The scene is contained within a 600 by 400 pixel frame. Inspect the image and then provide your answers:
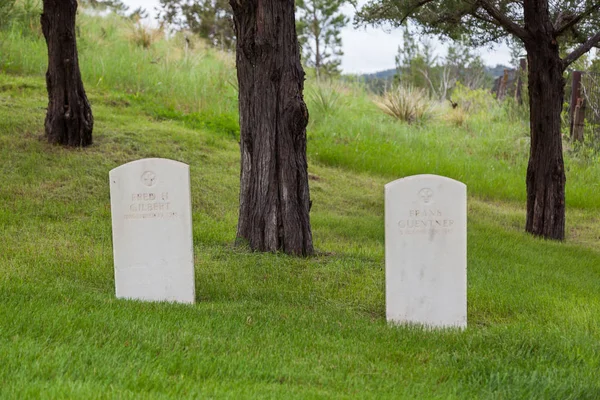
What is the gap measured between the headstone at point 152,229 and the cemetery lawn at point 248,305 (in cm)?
29

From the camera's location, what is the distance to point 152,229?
5719mm

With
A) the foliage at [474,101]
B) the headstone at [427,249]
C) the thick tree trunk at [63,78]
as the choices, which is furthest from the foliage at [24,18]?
the headstone at [427,249]

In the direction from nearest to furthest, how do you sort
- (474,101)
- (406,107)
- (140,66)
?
(140,66)
(406,107)
(474,101)

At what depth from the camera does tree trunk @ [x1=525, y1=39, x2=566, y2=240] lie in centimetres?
1010

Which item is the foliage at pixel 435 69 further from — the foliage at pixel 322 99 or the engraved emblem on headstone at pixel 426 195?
the engraved emblem on headstone at pixel 426 195

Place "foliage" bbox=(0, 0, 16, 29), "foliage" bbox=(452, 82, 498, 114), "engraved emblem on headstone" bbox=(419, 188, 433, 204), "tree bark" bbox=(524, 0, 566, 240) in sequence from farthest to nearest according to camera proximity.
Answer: "foliage" bbox=(452, 82, 498, 114) → "foliage" bbox=(0, 0, 16, 29) → "tree bark" bbox=(524, 0, 566, 240) → "engraved emblem on headstone" bbox=(419, 188, 433, 204)

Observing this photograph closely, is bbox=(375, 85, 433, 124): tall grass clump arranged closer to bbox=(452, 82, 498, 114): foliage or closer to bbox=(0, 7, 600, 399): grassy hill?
bbox=(452, 82, 498, 114): foliage

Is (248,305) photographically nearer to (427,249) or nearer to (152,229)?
(152,229)

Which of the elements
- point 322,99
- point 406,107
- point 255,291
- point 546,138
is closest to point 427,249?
point 255,291

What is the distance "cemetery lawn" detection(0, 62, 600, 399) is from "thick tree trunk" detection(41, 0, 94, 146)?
0.37m

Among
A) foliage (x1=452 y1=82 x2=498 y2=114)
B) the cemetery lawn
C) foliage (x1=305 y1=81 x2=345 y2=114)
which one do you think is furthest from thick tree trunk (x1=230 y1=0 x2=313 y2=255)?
foliage (x1=452 y1=82 x2=498 y2=114)

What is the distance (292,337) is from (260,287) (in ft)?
5.12

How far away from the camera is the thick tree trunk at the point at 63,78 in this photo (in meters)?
10.7

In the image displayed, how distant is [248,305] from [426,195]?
1727mm
